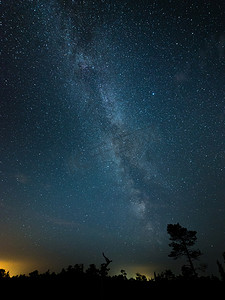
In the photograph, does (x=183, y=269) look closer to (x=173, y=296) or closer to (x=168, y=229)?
(x=168, y=229)

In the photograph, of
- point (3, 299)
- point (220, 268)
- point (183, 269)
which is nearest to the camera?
point (3, 299)

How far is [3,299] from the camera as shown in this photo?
10.9 metres

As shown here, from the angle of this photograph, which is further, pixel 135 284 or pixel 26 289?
pixel 135 284

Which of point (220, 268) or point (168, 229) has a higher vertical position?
point (168, 229)

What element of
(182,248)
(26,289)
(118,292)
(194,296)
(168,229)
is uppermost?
(168,229)

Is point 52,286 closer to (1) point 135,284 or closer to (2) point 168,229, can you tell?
(1) point 135,284

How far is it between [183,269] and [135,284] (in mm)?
14219

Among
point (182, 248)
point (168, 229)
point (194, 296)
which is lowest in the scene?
point (194, 296)

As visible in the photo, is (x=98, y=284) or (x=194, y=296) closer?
(x=194, y=296)

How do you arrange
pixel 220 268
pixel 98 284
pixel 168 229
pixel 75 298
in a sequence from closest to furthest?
pixel 75 298 < pixel 98 284 < pixel 168 229 < pixel 220 268

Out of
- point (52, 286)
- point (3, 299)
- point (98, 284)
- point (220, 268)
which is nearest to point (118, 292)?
point (98, 284)

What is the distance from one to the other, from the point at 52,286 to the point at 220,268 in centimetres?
3447

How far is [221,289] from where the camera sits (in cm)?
1392

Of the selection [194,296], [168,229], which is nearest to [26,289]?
[194,296]
